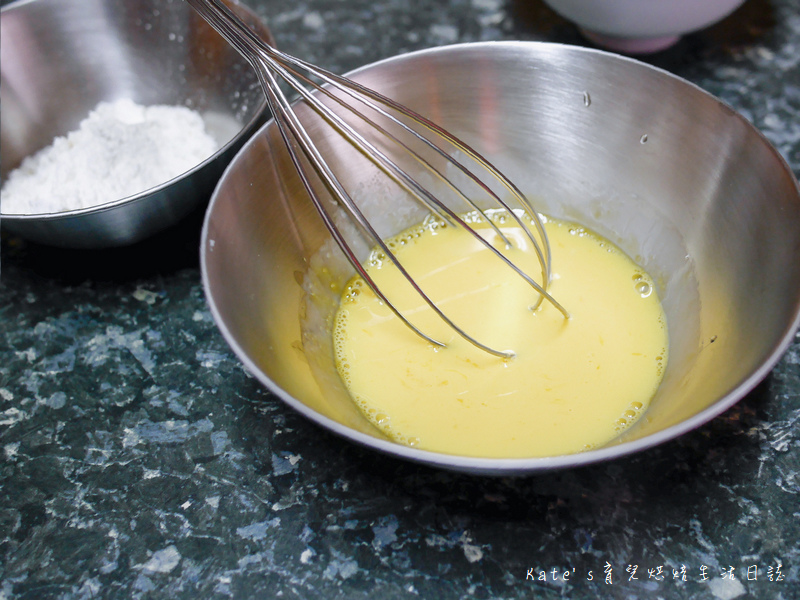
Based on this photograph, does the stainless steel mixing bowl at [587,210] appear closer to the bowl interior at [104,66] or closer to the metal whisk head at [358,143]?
the metal whisk head at [358,143]

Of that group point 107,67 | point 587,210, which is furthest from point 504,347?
point 107,67

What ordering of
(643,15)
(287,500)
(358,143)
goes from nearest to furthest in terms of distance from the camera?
(287,500)
(358,143)
(643,15)

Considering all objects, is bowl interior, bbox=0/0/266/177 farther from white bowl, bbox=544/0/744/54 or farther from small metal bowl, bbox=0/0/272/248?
white bowl, bbox=544/0/744/54

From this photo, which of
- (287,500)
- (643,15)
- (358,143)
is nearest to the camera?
(287,500)

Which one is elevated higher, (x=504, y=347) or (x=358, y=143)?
(x=358, y=143)

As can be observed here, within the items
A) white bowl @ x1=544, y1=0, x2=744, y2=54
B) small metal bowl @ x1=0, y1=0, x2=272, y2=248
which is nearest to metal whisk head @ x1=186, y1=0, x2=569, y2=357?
small metal bowl @ x1=0, y1=0, x2=272, y2=248

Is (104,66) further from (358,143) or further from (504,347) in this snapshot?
(504,347)

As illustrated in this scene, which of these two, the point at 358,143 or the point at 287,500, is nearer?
the point at 287,500
